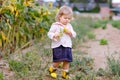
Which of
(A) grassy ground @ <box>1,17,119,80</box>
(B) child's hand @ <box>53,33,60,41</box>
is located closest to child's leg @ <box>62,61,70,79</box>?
(A) grassy ground @ <box>1,17,119,80</box>

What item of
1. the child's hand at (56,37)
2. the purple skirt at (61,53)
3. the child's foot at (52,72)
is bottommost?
the child's foot at (52,72)

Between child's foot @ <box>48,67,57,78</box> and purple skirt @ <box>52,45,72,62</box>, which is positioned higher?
purple skirt @ <box>52,45,72,62</box>

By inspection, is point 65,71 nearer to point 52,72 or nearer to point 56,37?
point 52,72

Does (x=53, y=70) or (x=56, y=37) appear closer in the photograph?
(x=56, y=37)


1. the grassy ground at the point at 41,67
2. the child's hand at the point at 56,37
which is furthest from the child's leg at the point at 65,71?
the child's hand at the point at 56,37

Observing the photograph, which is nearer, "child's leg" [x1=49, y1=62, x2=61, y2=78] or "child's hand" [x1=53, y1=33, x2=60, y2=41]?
"child's hand" [x1=53, y1=33, x2=60, y2=41]

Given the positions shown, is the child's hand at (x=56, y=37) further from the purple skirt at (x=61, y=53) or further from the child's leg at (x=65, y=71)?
the child's leg at (x=65, y=71)

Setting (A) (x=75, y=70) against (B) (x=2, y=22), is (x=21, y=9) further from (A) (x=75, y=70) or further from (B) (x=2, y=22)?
(A) (x=75, y=70)

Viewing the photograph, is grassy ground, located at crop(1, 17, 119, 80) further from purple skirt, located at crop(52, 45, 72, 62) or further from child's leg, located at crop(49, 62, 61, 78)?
purple skirt, located at crop(52, 45, 72, 62)

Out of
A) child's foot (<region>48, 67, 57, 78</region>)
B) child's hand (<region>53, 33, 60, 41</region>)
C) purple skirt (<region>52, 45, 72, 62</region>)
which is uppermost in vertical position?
child's hand (<region>53, 33, 60, 41</region>)

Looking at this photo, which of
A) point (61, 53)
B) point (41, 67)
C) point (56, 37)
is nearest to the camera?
point (56, 37)

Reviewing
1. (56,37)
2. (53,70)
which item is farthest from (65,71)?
(56,37)

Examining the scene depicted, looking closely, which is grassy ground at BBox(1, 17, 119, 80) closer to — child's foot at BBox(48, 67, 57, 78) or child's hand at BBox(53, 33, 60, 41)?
child's foot at BBox(48, 67, 57, 78)

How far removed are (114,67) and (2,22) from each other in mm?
2346
